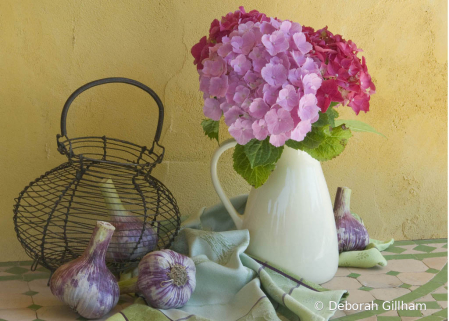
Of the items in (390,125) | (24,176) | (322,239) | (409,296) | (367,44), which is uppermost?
(367,44)

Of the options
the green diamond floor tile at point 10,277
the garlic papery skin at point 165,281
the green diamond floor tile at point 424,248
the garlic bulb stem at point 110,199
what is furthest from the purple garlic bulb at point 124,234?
the green diamond floor tile at point 424,248

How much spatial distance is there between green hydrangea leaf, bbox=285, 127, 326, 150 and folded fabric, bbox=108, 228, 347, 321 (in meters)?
0.21

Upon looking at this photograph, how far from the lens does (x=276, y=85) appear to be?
77 centimetres

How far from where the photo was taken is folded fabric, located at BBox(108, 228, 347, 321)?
78 centimetres

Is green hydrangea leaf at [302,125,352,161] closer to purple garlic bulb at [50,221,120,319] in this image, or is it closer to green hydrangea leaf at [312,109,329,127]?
green hydrangea leaf at [312,109,329,127]

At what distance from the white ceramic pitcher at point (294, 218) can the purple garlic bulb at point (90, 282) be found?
285mm

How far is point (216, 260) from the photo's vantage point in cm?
94

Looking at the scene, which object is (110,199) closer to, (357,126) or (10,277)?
(10,277)

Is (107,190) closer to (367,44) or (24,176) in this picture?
(24,176)

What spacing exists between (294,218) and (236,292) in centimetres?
18

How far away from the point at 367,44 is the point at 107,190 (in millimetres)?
743

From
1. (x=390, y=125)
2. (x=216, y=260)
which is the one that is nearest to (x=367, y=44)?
(x=390, y=125)

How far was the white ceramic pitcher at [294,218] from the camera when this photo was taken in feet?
3.02

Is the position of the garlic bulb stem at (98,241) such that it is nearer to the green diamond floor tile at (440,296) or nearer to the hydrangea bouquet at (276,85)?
the hydrangea bouquet at (276,85)
